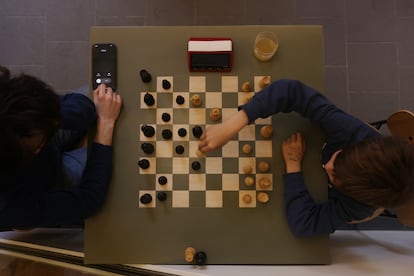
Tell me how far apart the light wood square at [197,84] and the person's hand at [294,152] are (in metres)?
0.36

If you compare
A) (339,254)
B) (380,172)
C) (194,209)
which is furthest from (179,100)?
(339,254)

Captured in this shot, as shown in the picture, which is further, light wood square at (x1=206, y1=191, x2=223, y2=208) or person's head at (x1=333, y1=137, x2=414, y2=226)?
light wood square at (x1=206, y1=191, x2=223, y2=208)

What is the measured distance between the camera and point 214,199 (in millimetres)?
1244

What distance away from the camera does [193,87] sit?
1272 mm

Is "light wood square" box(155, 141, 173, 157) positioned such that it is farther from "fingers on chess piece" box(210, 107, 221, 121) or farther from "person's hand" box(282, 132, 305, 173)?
"person's hand" box(282, 132, 305, 173)

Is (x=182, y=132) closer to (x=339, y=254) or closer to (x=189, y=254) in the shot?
(x=189, y=254)

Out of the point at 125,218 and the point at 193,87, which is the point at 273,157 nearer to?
the point at 193,87

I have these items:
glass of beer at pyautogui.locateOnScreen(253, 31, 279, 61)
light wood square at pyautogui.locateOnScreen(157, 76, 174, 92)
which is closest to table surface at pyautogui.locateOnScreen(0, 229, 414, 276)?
light wood square at pyautogui.locateOnScreen(157, 76, 174, 92)

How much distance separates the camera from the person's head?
3.41ft

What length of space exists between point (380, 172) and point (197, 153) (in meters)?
0.60

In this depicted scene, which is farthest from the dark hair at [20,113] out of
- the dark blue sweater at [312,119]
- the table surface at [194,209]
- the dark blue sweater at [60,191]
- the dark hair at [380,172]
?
the dark hair at [380,172]

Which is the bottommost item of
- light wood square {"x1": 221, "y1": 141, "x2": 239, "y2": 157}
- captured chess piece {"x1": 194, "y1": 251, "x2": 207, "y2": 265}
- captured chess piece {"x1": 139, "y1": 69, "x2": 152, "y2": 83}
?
captured chess piece {"x1": 194, "y1": 251, "x2": 207, "y2": 265}

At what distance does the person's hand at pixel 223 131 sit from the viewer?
117 centimetres

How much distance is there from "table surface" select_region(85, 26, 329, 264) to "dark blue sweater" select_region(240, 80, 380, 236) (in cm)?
5
